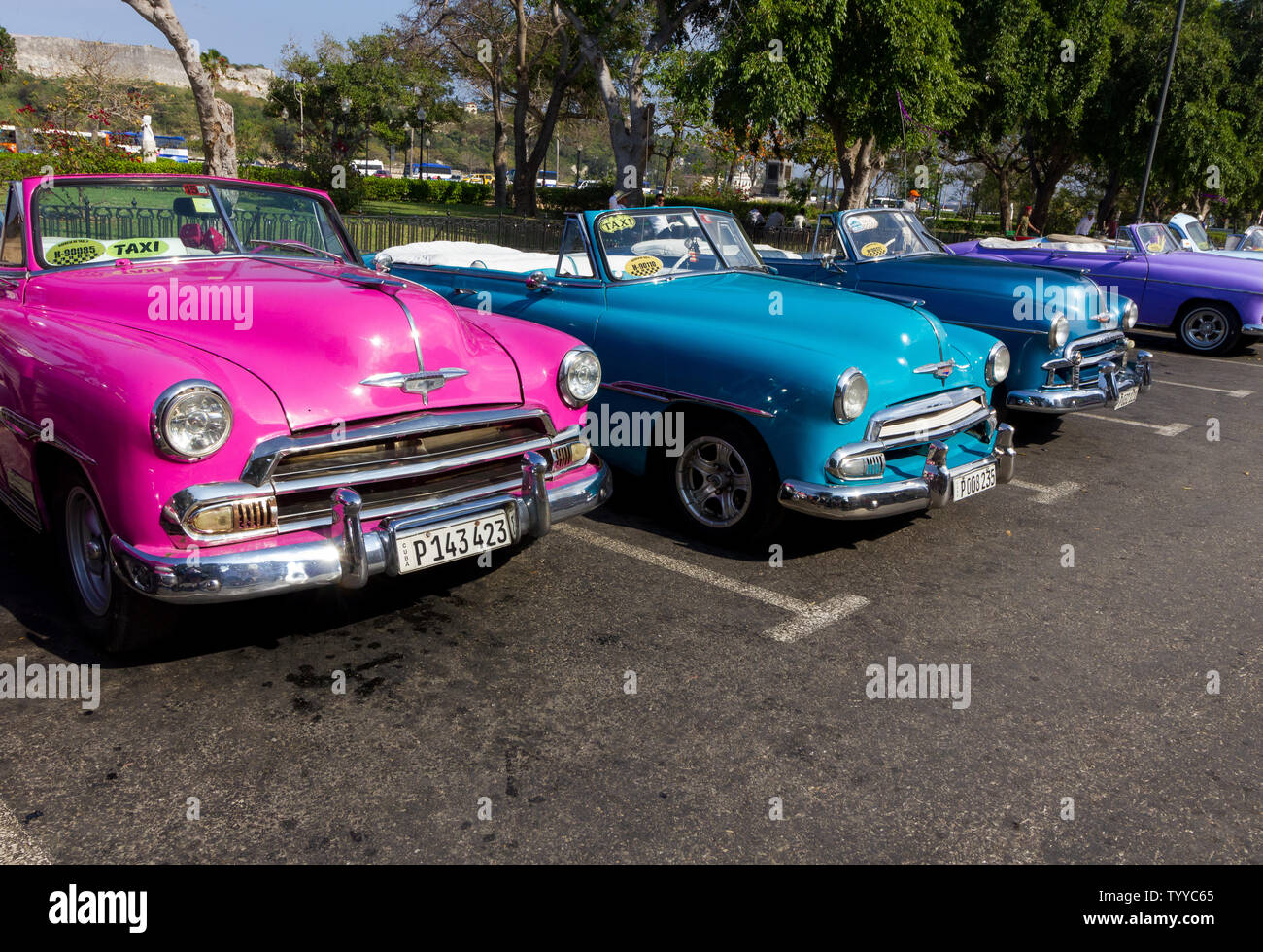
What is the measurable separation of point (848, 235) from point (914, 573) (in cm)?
434

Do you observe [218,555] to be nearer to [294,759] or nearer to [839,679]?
[294,759]

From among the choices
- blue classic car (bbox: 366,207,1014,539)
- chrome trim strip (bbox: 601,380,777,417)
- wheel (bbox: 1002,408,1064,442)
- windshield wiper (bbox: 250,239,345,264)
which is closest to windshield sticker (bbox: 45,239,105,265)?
windshield wiper (bbox: 250,239,345,264)

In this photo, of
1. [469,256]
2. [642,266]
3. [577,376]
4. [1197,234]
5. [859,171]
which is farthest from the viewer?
[859,171]

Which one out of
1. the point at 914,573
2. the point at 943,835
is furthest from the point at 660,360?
the point at 943,835

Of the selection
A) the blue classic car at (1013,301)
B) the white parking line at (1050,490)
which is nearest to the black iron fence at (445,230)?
the blue classic car at (1013,301)

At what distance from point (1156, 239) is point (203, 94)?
13.8 metres

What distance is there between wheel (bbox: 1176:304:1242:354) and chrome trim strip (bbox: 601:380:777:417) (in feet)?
33.5

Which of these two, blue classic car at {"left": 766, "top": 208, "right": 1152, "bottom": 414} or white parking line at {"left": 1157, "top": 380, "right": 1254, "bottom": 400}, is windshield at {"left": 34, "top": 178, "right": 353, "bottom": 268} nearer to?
blue classic car at {"left": 766, "top": 208, "right": 1152, "bottom": 414}

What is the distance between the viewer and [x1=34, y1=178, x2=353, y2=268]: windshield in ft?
14.9

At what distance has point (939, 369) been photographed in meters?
5.20

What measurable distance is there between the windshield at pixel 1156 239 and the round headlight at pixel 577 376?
10.7 metres

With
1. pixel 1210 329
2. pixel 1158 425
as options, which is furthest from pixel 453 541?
pixel 1210 329

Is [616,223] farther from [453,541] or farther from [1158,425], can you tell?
[1158,425]

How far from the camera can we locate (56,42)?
120625 millimetres
